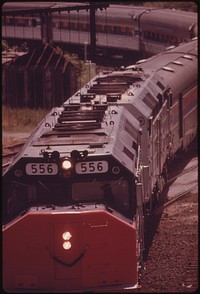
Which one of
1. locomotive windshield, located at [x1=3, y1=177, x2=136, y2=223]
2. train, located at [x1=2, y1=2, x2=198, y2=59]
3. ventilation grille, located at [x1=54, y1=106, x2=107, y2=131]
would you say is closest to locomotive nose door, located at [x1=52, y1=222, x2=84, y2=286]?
locomotive windshield, located at [x1=3, y1=177, x2=136, y2=223]

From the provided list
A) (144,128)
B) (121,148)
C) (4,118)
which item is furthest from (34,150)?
(4,118)

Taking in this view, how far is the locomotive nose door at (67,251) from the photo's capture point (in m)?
13.1

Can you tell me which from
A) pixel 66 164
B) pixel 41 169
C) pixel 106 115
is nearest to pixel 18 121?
pixel 106 115

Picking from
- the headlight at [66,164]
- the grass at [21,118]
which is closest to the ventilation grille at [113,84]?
the headlight at [66,164]

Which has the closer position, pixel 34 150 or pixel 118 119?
pixel 34 150

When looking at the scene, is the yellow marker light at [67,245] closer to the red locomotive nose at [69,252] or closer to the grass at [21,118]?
the red locomotive nose at [69,252]

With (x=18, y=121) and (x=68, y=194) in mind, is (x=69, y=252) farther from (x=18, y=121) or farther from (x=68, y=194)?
(x=18, y=121)

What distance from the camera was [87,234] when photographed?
519 inches

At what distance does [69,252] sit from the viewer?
13242mm

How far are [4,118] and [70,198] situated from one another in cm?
2609

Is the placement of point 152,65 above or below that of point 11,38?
above

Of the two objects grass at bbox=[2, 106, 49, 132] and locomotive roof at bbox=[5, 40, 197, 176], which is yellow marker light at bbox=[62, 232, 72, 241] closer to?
locomotive roof at bbox=[5, 40, 197, 176]

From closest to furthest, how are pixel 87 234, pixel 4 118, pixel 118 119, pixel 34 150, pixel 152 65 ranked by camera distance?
pixel 87 234
pixel 34 150
pixel 118 119
pixel 152 65
pixel 4 118

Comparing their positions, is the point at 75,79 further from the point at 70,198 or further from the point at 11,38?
the point at 70,198
